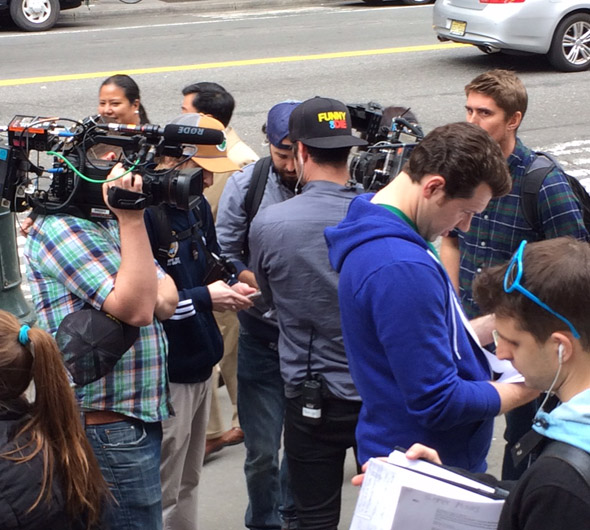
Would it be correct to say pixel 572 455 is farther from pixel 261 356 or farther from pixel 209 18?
pixel 209 18

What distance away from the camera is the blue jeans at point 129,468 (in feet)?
10.5

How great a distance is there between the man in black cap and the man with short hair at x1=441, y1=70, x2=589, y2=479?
77 centimetres

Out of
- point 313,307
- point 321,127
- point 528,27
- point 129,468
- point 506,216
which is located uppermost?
point 321,127

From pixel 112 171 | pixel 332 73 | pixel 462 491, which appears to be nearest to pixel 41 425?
pixel 112 171

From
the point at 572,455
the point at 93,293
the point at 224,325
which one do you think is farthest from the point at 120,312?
the point at 224,325

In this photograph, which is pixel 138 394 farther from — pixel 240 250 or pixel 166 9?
pixel 166 9

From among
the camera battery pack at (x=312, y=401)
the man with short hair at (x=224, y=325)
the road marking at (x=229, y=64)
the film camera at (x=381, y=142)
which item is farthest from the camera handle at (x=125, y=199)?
the road marking at (x=229, y=64)

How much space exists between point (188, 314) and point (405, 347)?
1221mm

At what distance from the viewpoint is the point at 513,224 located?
4020mm

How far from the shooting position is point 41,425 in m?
2.62

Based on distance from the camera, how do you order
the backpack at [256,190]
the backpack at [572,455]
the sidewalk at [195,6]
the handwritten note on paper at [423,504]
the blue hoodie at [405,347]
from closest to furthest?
the backpack at [572,455] < the handwritten note on paper at [423,504] < the blue hoodie at [405,347] < the backpack at [256,190] < the sidewalk at [195,6]

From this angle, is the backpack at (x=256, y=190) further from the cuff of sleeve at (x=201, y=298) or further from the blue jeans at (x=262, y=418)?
the cuff of sleeve at (x=201, y=298)

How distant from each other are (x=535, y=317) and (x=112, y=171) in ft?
4.92

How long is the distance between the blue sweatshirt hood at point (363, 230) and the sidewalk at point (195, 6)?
1730cm
